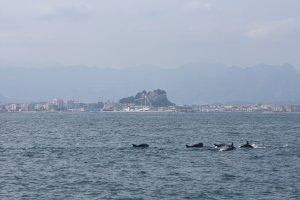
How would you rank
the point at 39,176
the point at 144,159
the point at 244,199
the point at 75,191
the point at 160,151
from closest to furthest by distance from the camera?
the point at 244,199 < the point at 75,191 < the point at 39,176 < the point at 144,159 < the point at 160,151

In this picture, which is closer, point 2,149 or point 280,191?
point 280,191

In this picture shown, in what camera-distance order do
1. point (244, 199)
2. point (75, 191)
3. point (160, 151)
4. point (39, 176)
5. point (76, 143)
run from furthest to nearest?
point (76, 143)
point (160, 151)
point (39, 176)
point (75, 191)
point (244, 199)

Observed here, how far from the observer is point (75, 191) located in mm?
49438

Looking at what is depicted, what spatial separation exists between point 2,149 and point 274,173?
4211cm

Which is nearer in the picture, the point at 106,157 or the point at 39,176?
the point at 39,176

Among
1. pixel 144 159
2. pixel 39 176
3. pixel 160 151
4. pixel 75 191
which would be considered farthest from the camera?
pixel 160 151

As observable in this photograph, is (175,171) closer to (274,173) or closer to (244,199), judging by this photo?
(274,173)

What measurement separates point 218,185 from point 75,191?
11818mm

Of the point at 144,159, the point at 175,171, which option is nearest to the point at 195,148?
the point at 144,159

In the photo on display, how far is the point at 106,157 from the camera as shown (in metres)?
74.8

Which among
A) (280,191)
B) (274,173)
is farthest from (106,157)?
(280,191)

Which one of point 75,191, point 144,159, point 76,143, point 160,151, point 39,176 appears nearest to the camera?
point 75,191

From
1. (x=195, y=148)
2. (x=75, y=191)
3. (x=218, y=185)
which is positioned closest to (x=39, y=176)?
(x=75, y=191)

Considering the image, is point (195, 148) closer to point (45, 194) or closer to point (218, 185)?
point (218, 185)
